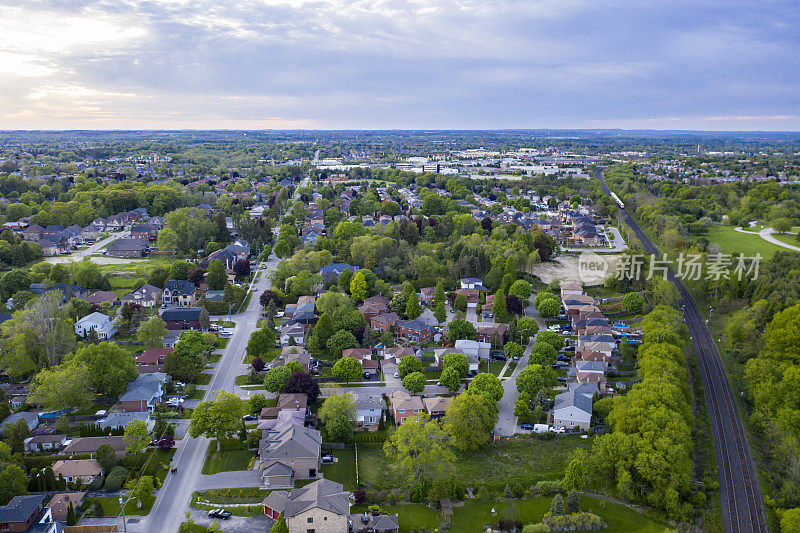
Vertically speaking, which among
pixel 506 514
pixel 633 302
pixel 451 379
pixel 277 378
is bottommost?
pixel 506 514

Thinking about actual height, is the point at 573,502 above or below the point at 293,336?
below

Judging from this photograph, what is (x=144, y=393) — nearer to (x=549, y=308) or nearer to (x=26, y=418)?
(x=26, y=418)

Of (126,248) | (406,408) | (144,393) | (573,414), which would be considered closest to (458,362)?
(406,408)

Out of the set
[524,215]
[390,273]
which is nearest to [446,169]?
[524,215]

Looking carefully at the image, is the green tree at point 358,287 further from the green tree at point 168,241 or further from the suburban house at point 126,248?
the suburban house at point 126,248

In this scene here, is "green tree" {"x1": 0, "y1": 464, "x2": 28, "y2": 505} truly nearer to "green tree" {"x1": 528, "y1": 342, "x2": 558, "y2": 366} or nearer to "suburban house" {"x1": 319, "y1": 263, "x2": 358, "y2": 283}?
"green tree" {"x1": 528, "y1": 342, "x2": 558, "y2": 366}

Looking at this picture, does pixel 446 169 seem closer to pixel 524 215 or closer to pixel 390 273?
pixel 524 215
